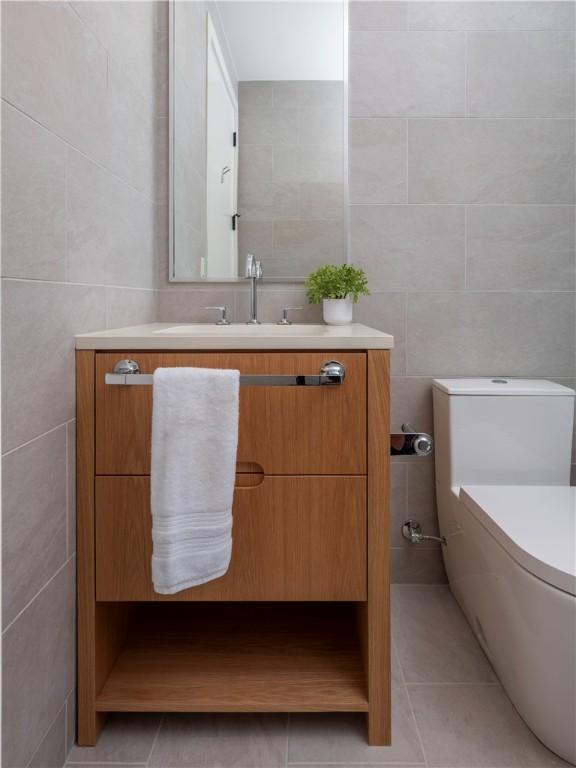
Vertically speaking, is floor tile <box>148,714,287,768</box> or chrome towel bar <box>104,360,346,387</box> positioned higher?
chrome towel bar <box>104,360,346,387</box>

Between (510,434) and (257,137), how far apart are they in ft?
4.02

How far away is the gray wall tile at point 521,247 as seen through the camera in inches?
71.1

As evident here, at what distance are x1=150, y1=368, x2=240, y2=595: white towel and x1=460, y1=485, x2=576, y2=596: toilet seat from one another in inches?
23.9

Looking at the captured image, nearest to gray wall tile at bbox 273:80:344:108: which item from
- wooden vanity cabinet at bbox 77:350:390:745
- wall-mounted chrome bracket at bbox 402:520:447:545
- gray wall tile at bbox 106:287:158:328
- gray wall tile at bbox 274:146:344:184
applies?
gray wall tile at bbox 274:146:344:184

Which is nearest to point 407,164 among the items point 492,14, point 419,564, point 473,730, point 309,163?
point 309,163

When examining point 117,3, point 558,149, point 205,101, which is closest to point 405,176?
point 558,149

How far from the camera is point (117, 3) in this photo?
1408mm

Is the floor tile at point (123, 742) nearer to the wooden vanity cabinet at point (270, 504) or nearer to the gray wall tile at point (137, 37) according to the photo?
the wooden vanity cabinet at point (270, 504)

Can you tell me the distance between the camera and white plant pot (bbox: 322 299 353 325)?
1.72 metres

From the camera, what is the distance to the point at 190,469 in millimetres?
1066

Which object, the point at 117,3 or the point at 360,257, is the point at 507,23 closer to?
the point at 360,257

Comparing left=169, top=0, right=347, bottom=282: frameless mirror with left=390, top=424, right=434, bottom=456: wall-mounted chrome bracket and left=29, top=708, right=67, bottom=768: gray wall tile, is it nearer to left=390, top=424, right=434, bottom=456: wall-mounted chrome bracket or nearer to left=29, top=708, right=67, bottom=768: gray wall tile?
left=390, top=424, right=434, bottom=456: wall-mounted chrome bracket

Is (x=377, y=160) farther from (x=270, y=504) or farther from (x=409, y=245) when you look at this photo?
(x=270, y=504)

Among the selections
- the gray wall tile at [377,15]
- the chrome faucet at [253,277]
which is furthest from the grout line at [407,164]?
the chrome faucet at [253,277]
